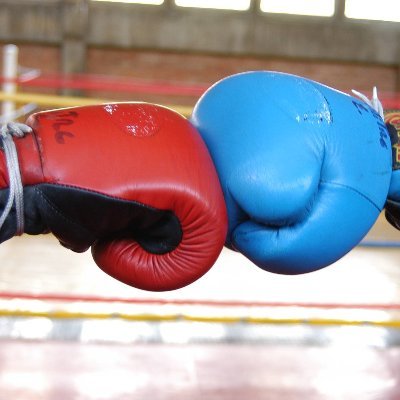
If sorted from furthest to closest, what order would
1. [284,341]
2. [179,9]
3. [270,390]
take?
1. [179,9]
2. [284,341]
3. [270,390]

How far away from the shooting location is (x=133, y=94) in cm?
582

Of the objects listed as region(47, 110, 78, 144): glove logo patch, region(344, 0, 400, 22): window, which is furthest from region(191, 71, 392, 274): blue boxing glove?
region(344, 0, 400, 22): window

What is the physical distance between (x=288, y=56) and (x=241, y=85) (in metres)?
5.27

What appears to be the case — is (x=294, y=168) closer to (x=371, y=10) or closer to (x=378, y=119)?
(x=378, y=119)

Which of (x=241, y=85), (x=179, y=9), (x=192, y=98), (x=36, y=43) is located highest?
(x=241, y=85)

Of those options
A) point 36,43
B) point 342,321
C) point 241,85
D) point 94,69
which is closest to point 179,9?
point 94,69

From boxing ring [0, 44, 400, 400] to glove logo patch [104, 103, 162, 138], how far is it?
0.85m

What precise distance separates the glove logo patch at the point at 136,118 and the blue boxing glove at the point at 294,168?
0.08 meters

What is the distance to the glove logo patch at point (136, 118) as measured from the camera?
2.51ft

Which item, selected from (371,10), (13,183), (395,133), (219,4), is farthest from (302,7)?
(13,183)

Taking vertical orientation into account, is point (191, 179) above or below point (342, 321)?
above

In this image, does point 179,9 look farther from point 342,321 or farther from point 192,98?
point 342,321

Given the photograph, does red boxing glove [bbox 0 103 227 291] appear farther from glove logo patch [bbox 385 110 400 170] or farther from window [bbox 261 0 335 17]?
window [bbox 261 0 335 17]

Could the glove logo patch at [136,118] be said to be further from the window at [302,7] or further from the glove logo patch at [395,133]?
the window at [302,7]
